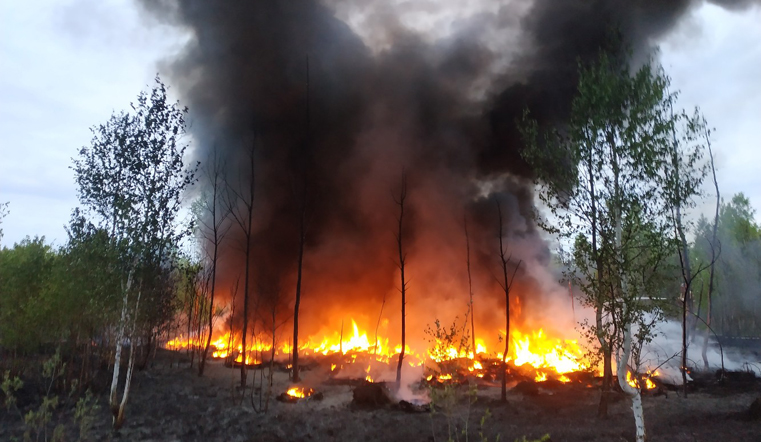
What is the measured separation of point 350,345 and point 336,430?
17.9 metres

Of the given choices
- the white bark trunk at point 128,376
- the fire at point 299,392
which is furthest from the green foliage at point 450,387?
the white bark trunk at point 128,376

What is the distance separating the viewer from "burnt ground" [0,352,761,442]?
13633mm

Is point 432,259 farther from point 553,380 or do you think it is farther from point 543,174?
point 543,174

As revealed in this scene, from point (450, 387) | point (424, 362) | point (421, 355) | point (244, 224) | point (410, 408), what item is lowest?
point (410, 408)

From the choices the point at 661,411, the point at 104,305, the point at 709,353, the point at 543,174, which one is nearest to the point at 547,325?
the point at 709,353

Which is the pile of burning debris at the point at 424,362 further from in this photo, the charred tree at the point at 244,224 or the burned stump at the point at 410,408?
the burned stump at the point at 410,408

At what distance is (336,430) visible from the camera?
15.1 m

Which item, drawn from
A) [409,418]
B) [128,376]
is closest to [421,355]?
[409,418]

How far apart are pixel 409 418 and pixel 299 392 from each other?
6.90 m

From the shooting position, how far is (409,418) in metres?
16.6

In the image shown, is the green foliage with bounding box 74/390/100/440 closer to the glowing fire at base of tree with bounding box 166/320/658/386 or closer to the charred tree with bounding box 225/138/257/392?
the charred tree with bounding box 225/138/257/392

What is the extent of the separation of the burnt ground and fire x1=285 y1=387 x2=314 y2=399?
2.35ft

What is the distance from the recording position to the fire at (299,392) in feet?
67.8

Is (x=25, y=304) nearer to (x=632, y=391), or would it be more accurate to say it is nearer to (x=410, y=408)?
(x=410, y=408)
